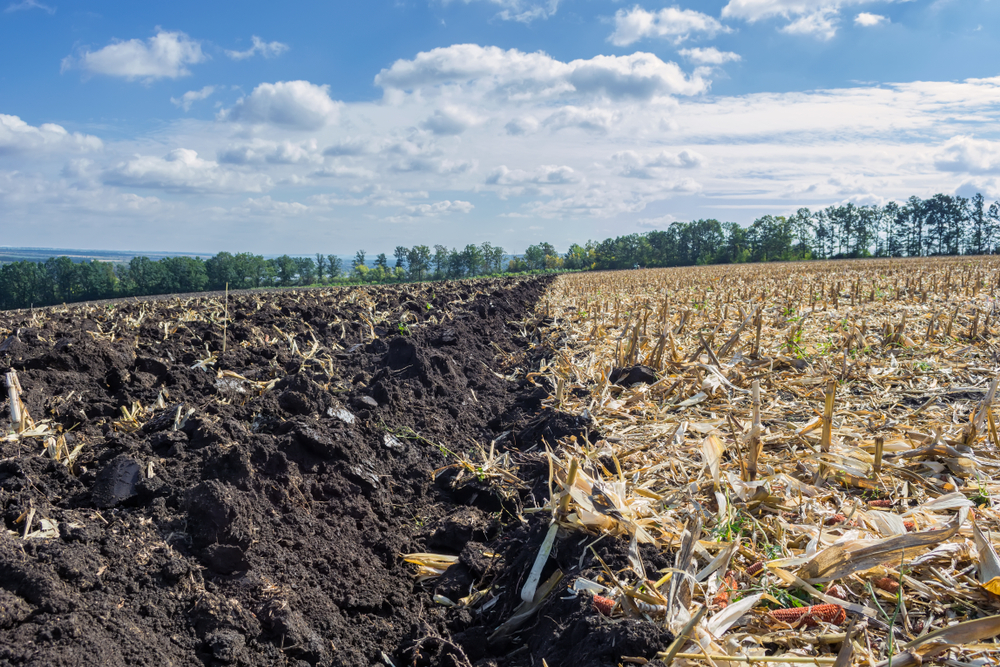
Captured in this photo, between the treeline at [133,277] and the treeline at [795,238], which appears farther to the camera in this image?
the treeline at [795,238]

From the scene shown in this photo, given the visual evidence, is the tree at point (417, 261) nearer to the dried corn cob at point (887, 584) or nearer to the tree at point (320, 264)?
the tree at point (320, 264)

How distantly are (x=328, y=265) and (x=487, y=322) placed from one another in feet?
284

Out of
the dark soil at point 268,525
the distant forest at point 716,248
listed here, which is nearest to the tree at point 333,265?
the distant forest at point 716,248

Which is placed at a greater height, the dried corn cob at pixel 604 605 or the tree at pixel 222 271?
the tree at pixel 222 271

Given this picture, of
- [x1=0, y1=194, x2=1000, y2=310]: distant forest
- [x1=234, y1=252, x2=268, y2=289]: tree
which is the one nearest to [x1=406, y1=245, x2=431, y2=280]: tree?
[x1=0, y1=194, x2=1000, y2=310]: distant forest

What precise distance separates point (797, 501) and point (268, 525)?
9.36 ft

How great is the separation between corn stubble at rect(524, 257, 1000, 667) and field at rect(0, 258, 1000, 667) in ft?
0.05

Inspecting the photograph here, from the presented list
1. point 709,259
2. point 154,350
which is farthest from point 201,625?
point 709,259

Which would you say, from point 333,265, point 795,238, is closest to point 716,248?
point 795,238

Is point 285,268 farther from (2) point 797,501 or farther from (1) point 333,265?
(2) point 797,501

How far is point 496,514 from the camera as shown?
367 centimetres

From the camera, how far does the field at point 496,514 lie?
2.06 m

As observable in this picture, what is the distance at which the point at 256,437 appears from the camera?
353 cm

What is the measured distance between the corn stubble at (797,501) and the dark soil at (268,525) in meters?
0.22
